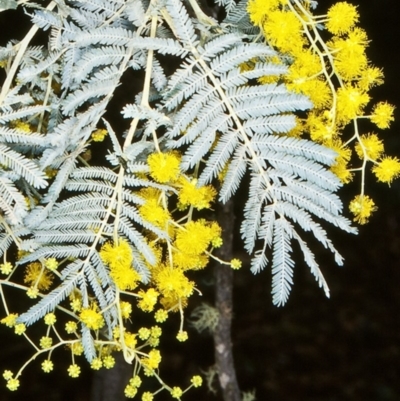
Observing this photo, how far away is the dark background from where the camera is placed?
1.88m

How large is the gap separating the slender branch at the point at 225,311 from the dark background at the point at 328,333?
475 millimetres

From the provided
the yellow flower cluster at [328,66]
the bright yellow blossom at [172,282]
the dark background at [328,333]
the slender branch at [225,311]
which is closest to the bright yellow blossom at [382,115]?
the yellow flower cluster at [328,66]

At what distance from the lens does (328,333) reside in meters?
1.93

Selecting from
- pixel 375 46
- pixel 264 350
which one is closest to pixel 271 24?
pixel 375 46

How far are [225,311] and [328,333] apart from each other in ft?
2.33

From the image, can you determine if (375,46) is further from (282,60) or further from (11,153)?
(11,153)

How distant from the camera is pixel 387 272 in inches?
76.9

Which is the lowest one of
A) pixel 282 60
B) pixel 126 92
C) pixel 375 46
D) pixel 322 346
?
pixel 322 346

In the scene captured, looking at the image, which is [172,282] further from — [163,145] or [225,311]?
[225,311]

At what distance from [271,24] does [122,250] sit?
1.21 feet

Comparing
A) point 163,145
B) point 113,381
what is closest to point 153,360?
point 163,145

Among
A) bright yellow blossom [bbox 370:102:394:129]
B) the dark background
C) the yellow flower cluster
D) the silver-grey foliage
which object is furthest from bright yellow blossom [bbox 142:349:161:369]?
the dark background

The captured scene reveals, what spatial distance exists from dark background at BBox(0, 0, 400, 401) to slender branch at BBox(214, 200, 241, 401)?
47 cm

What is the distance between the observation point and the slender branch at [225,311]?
4.16 feet
